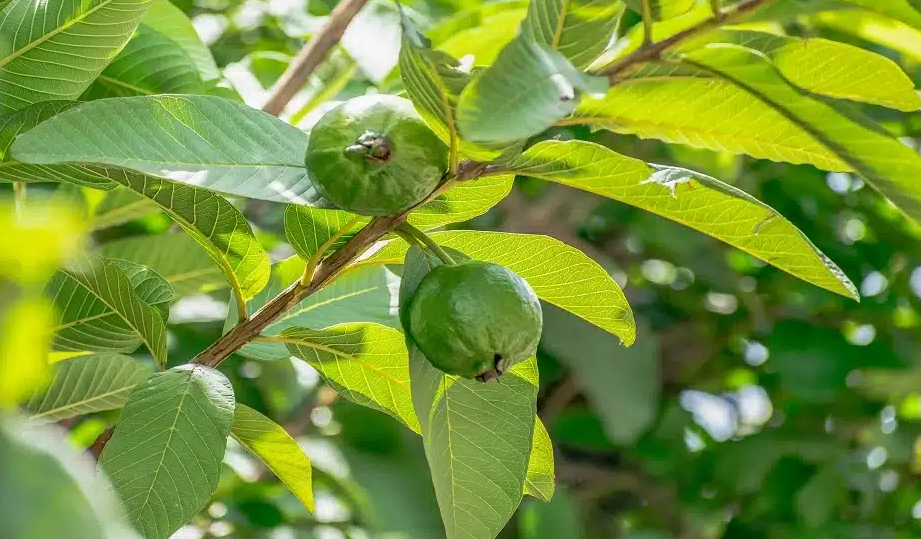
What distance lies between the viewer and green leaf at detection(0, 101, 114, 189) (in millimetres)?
773

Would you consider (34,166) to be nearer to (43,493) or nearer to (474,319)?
(474,319)

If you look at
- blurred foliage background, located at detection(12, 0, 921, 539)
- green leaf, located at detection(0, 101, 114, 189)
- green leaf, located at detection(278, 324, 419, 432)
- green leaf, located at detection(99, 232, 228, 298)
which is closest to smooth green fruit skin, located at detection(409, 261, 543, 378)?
green leaf, located at detection(278, 324, 419, 432)

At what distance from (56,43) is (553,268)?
462 millimetres

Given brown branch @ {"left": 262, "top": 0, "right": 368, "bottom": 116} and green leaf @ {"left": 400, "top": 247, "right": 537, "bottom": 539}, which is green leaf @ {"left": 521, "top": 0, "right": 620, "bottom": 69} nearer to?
green leaf @ {"left": 400, "top": 247, "right": 537, "bottom": 539}

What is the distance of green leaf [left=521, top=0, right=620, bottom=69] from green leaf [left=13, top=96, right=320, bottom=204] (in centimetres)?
20

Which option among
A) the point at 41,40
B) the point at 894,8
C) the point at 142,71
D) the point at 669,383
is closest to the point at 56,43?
the point at 41,40

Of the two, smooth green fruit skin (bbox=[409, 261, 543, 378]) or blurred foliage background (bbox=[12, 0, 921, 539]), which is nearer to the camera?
smooth green fruit skin (bbox=[409, 261, 543, 378])

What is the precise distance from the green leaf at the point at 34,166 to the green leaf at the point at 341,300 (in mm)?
278

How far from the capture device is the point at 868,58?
0.73 m

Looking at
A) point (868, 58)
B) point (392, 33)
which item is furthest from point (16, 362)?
point (392, 33)

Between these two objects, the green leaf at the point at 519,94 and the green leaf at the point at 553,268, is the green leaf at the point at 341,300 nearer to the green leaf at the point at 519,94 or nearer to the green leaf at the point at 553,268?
the green leaf at the point at 553,268

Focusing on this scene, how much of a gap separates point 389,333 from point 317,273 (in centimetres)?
12

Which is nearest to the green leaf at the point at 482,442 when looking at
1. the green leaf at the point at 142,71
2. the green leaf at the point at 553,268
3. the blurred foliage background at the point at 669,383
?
the green leaf at the point at 553,268

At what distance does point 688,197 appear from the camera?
0.73m
